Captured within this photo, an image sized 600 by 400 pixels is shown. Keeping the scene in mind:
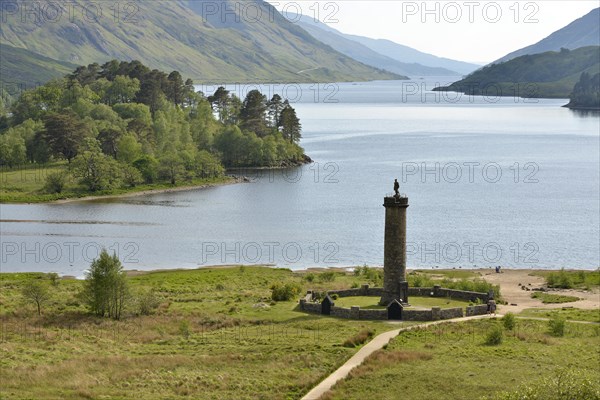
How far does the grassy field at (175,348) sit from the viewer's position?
1847 inches

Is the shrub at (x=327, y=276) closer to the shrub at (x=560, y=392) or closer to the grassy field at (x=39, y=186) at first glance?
the shrub at (x=560, y=392)

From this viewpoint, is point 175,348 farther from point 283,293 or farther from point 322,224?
point 322,224

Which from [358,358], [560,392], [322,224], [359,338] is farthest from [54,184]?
[560,392]

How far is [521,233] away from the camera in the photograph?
117750mm

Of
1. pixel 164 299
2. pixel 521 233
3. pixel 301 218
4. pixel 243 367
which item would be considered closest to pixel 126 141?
pixel 301 218

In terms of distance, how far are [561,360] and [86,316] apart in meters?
32.0

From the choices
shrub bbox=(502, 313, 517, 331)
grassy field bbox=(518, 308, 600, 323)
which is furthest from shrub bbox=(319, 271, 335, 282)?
shrub bbox=(502, 313, 517, 331)

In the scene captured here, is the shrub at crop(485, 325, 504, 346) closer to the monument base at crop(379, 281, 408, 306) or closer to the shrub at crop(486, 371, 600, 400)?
the monument base at crop(379, 281, 408, 306)

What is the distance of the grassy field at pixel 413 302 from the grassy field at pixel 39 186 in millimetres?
86582

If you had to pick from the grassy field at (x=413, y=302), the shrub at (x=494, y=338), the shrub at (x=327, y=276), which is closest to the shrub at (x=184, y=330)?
the grassy field at (x=413, y=302)

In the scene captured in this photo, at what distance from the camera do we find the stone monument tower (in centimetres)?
6525

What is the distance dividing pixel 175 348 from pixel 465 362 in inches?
661

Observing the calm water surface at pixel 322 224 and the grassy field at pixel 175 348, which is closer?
the grassy field at pixel 175 348

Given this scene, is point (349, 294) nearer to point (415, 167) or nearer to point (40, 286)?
point (40, 286)
